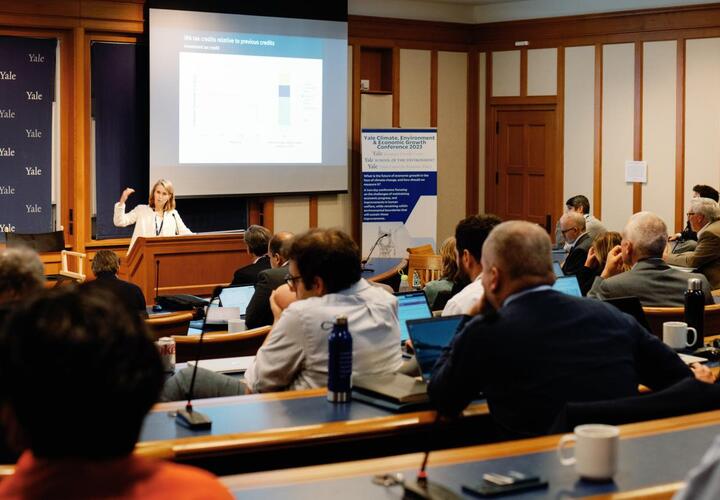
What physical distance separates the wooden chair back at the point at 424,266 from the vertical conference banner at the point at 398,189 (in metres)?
2.90

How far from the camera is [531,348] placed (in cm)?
277

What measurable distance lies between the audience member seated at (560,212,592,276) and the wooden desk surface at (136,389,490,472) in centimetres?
428

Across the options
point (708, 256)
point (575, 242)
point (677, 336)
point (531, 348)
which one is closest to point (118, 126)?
point (575, 242)

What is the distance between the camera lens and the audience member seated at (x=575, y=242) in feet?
24.4

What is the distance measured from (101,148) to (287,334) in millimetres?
6908

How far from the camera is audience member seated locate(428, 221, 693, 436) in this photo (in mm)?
2744

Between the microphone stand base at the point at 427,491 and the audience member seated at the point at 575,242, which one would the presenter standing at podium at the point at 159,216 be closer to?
the audience member seated at the point at 575,242

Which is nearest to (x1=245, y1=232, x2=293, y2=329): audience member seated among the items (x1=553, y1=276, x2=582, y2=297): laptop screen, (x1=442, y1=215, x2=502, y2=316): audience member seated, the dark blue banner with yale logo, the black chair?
(x1=442, y1=215, x2=502, y2=316): audience member seated

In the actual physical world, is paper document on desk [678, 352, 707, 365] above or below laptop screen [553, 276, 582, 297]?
below

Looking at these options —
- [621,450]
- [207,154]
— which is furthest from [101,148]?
[621,450]

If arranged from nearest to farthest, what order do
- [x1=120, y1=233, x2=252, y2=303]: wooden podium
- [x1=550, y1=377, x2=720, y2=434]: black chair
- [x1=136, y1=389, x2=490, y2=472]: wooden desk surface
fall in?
1. [x1=550, y1=377, x2=720, y2=434]: black chair
2. [x1=136, y1=389, x2=490, y2=472]: wooden desk surface
3. [x1=120, y1=233, x2=252, y2=303]: wooden podium

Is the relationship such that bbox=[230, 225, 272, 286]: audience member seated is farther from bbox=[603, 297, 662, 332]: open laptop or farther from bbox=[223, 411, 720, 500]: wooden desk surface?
bbox=[223, 411, 720, 500]: wooden desk surface

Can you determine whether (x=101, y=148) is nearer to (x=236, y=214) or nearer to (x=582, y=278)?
(x=236, y=214)

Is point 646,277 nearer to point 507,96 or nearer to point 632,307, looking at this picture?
point 632,307
